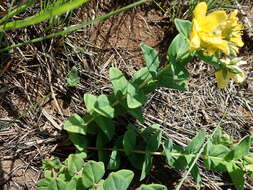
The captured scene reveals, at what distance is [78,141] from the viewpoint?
7.57 feet

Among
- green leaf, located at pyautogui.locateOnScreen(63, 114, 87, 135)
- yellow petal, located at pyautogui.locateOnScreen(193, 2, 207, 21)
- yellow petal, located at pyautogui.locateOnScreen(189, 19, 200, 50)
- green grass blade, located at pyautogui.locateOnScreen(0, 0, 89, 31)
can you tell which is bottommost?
green leaf, located at pyautogui.locateOnScreen(63, 114, 87, 135)

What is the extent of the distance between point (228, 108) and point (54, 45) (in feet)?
3.63

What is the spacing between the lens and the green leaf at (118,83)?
7.06ft

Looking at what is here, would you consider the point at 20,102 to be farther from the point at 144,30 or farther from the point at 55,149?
the point at 144,30

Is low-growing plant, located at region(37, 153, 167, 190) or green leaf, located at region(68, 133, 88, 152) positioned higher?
green leaf, located at region(68, 133, 88, 152)

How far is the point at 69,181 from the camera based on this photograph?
2.10 meters

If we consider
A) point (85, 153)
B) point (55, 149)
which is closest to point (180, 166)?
point (85, 153)

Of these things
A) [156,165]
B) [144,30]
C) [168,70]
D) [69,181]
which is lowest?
[156,165]

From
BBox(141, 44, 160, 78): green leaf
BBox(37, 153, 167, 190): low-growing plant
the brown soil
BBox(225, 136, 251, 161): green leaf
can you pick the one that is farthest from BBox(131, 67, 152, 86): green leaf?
BBox(225, 136, 251, 161): green leaf

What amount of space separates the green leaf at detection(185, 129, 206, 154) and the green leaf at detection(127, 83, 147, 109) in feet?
1.13

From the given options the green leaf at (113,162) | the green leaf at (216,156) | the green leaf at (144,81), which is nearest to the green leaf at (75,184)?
the green leaf at (113,162)

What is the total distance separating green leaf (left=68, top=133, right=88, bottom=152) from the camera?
2291 millimetres

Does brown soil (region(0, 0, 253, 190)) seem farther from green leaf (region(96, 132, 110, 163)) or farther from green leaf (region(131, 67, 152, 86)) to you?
green leaf (region(131, 67, 152, 86))

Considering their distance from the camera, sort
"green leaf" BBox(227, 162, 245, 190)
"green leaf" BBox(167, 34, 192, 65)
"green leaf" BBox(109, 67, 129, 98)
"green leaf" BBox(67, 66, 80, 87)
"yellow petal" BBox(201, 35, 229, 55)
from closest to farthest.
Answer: "yellow petal" BBox(201, 35, 229, 55) < "green leaf" BBox(167, 34, 192, 65) < "green leaf" BBox(109, 67, 129, 98) < "green leaf" BBox(227, 162, 245, 190) < "green leaf" BBox(67, 66, 80, 87)
